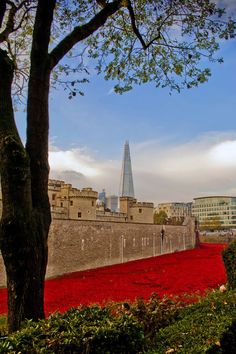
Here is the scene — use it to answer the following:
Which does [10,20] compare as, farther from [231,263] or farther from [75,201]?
[75,201]

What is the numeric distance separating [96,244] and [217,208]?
445ft

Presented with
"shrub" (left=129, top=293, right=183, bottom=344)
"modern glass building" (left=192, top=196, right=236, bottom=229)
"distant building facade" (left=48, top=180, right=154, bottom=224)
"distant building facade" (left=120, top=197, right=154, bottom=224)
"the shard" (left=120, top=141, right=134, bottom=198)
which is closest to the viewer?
"shrub" (left=129, top=293, right=183, bottom=344)

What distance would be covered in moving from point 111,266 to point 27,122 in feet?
58.5

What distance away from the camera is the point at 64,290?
44.7ft

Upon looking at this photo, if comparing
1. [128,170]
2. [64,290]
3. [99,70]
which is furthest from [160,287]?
[128,170]

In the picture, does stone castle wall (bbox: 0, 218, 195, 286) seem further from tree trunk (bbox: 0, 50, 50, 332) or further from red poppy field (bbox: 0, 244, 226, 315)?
tree trunk (bbox: 0, 50, 50, 332)

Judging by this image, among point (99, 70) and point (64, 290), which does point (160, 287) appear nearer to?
point (64, 290)

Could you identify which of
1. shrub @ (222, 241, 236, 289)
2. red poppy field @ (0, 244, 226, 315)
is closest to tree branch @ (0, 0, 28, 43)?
red poppy field @ (0, 244, 226, 315)

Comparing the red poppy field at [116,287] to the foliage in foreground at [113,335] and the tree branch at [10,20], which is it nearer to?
the foliage in foreground at [113,335]

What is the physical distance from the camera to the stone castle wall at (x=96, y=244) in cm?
1811

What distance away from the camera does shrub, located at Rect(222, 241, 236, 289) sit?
884 centimetres

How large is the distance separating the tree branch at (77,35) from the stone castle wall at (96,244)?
11227mm

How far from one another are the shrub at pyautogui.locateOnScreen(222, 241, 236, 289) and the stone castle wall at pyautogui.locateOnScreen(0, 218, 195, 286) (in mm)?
9542

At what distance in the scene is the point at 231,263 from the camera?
29.8 feet
